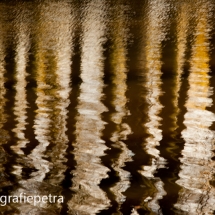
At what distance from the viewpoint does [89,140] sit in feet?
27.1

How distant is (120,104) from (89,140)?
75.2 inches

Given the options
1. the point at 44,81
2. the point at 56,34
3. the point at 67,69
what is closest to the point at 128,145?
the point at 44,81

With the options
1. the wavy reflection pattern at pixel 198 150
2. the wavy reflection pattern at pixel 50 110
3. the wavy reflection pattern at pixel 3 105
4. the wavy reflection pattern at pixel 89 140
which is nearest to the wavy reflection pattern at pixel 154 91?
the wavy reflection pattern at pixel 198 150

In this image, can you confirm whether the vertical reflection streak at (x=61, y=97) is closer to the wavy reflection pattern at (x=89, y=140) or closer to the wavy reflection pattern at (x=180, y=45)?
the wavy reflection pattern at (x=89, y=140)

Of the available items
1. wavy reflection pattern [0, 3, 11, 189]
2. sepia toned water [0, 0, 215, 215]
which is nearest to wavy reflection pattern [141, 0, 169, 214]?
sepia toned water [0, 0, 215, 215]

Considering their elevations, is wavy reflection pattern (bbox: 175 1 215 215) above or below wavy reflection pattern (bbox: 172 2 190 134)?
above

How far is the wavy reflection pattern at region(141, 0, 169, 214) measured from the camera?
6.67 meters

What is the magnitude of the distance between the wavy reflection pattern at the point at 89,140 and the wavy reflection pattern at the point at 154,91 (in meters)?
0.48

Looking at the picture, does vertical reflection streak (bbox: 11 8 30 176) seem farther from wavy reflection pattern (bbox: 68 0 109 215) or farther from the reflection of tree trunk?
the reflection of tree trunk

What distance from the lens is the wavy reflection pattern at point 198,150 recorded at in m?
6.15

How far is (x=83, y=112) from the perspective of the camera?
9625 mm

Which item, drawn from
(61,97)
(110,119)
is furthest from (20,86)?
(110,119)

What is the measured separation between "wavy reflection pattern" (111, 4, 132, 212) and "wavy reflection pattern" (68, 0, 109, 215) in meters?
0.17

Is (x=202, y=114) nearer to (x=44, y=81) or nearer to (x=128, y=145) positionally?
(x=128, y=145)
